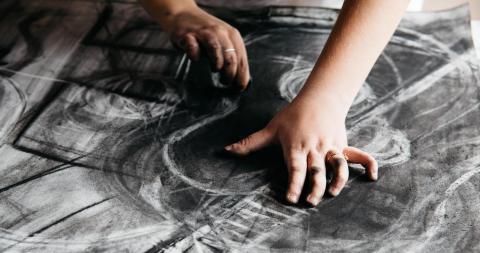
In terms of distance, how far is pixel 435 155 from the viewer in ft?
2.65

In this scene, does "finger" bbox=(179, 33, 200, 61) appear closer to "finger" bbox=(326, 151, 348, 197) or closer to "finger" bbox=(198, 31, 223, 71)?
"finger" bbox=(198, 31, 223, 71)

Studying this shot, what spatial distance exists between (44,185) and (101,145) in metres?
0.11

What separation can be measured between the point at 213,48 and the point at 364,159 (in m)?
0.32

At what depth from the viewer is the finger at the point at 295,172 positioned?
734mm

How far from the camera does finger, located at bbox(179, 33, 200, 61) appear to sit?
92 centimetres

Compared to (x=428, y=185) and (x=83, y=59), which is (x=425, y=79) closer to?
(x=428, y=185)

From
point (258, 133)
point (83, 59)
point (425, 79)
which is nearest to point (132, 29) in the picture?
point (83, 59)

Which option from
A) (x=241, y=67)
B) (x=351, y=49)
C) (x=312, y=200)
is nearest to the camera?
Answer: (x=312, y=200)

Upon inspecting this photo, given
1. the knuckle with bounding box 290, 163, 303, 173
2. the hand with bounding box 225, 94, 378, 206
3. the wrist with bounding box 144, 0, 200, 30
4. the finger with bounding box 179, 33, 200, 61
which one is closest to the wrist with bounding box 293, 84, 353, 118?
the hand with bounding box 225, 94, 378, 206

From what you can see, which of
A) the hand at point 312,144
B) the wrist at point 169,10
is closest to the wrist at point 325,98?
the hand at point 312,144

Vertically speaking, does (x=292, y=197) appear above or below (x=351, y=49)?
below

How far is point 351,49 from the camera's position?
0.83 meters

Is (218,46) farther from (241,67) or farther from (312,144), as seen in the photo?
(312,144)

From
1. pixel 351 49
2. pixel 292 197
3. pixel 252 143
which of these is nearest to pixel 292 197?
pixel 292 197
